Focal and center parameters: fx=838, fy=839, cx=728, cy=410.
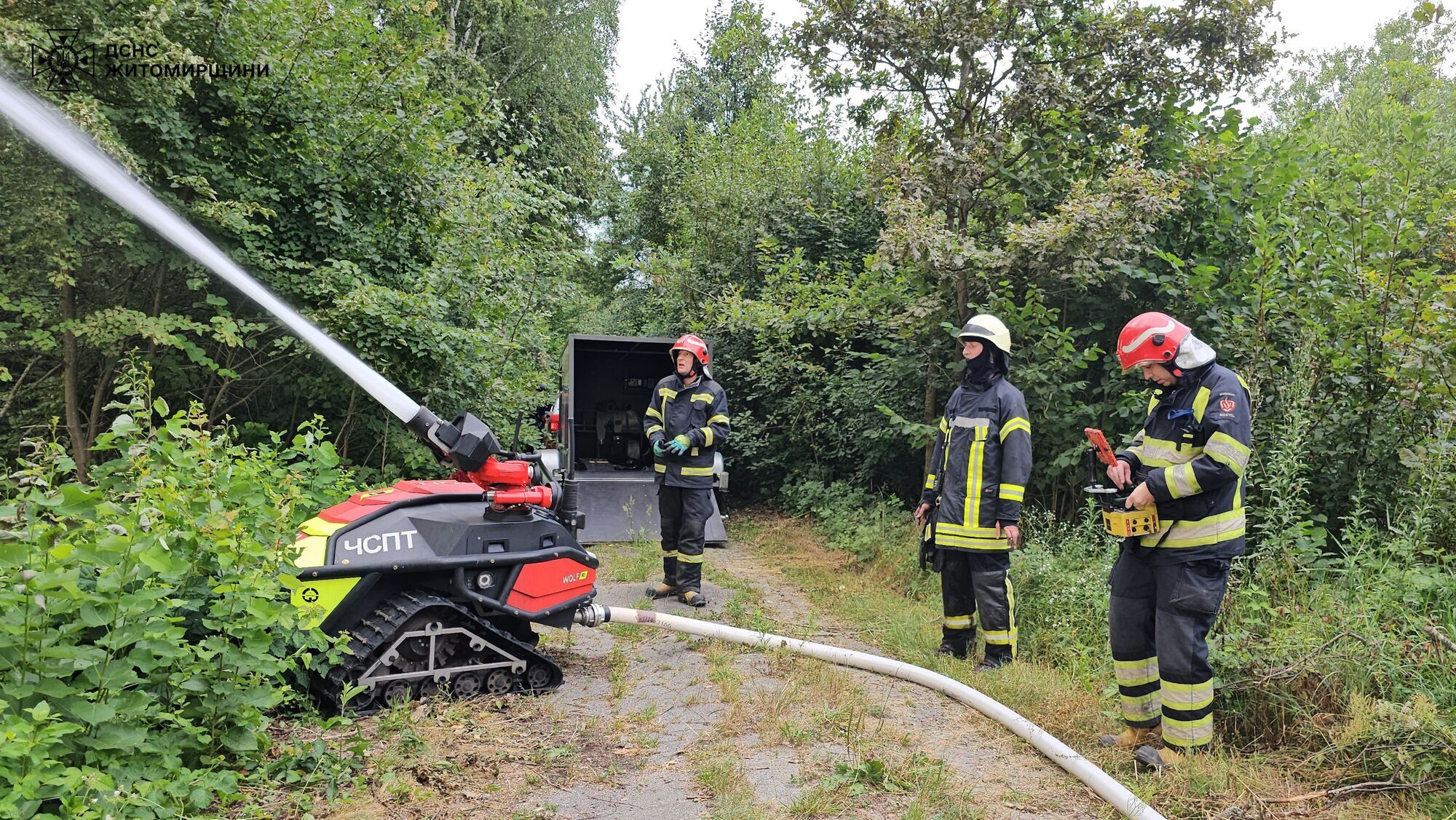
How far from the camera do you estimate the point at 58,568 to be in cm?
260

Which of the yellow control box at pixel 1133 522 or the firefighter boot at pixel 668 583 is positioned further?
the firefighter boot at pixel 668 583

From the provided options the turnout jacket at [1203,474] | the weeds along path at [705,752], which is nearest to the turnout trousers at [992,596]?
the weeds along path at [705,752]

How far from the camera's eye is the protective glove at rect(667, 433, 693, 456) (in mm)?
6566

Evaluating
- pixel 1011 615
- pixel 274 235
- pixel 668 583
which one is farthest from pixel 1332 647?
pixel 274 235

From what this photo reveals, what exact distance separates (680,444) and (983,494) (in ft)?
8.00

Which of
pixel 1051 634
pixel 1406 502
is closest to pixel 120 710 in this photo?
pixel 1051 634

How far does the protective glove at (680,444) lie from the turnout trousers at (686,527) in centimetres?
35

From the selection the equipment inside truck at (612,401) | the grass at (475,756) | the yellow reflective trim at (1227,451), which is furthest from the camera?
the equipment inside truck at (612,401)

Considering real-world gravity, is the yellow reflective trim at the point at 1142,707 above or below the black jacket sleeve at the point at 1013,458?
below

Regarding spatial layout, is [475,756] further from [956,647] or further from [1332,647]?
[1332,647]

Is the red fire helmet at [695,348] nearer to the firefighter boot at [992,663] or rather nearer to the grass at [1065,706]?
the grass at [1065,706]

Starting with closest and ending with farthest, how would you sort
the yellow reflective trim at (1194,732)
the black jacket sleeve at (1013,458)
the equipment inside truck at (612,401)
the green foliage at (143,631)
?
the green foliage at (143,631) < the yellow reflective trim at (1194,732) < the black jacket sleeve at (1013,458) < the equipment inside truck at (612,401)

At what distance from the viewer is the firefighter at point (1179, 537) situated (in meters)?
3.57

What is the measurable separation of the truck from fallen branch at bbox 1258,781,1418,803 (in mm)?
6206
